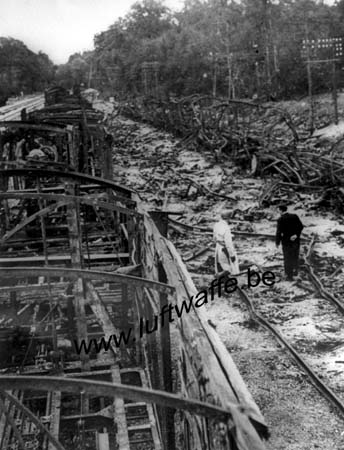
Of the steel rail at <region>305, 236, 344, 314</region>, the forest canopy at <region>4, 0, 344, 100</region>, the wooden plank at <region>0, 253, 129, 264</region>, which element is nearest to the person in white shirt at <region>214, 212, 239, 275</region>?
the steel rail at <region>305, 236, 344, 314</region>

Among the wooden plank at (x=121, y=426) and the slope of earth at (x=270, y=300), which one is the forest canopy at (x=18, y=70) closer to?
the slope of earth at (x=270, y=300)

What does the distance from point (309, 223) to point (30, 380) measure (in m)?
13.6

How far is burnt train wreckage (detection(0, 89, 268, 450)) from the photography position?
266cm

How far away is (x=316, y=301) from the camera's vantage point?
9.97 metres

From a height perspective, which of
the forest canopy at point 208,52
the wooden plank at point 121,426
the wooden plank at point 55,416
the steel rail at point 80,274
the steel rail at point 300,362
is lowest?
the steel rail at point 300,362

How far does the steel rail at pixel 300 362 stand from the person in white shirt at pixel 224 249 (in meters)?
0.95

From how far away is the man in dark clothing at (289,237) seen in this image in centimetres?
1078

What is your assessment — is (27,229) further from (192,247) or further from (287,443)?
(287,443)

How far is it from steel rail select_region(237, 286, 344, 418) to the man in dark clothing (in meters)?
1.41

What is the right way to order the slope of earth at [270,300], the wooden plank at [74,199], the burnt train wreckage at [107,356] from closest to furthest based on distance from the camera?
the burnt train wreckage at [107,356]
the wooden plank at [74,199]
the slope of earth at [270,300]

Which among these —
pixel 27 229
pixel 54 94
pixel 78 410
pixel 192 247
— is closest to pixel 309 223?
pixel 192 247

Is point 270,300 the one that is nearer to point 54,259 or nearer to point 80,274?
point 54,259

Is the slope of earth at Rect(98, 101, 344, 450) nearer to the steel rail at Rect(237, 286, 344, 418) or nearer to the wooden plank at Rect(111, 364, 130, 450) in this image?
the steel rail at Rect(237, 286, 344, 418)

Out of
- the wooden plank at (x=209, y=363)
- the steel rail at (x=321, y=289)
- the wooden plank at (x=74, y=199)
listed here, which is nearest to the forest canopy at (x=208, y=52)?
the steel rail at (x=321, y=289)
